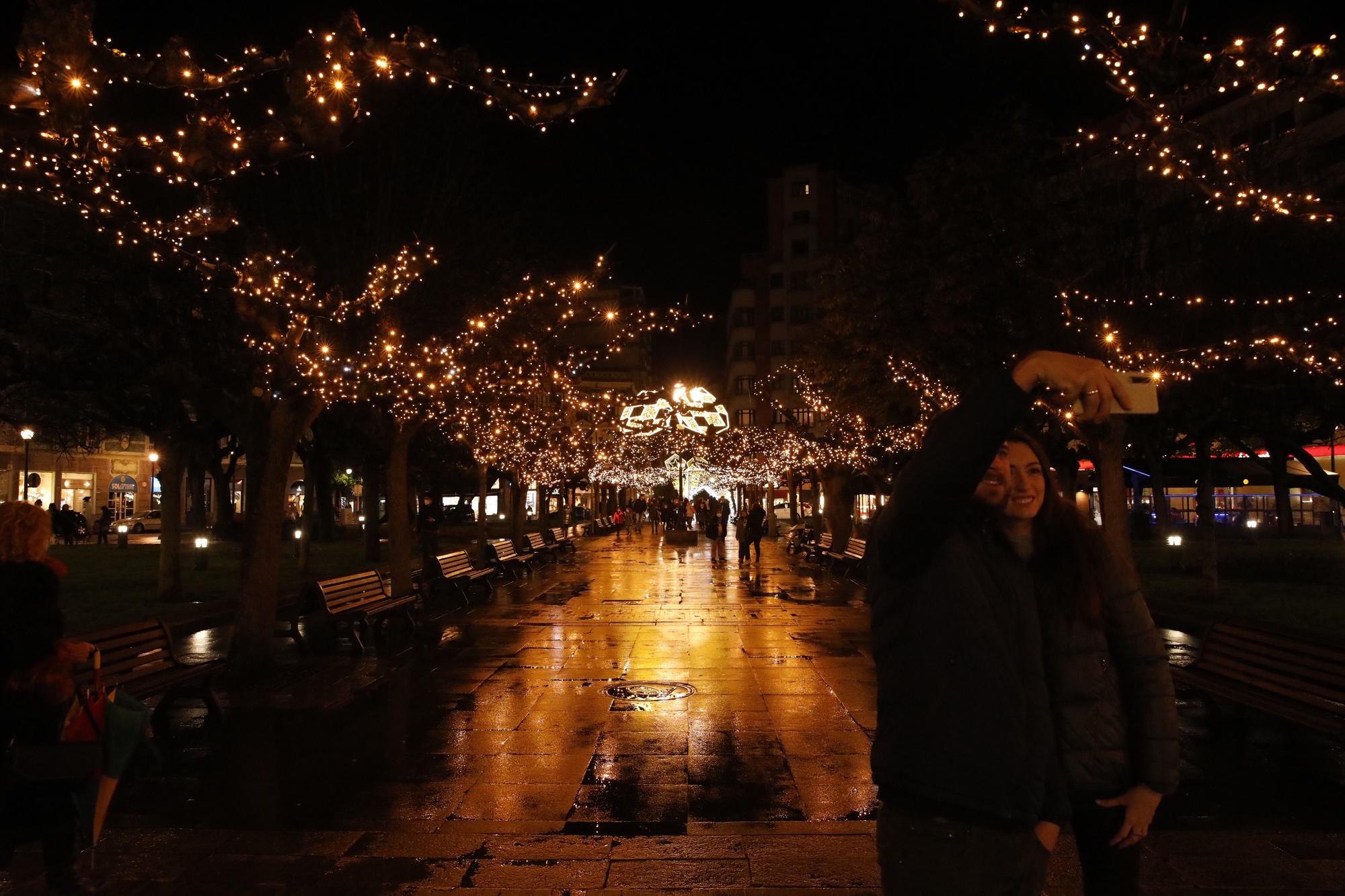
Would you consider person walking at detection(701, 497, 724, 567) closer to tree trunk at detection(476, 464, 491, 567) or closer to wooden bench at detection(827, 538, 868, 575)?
wooden bench at detection(827, 538, 868, 575)

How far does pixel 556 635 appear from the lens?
12703mm

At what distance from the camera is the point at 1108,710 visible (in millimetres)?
2609

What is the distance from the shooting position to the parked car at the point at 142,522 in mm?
50850

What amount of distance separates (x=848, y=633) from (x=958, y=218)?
30.0 ft

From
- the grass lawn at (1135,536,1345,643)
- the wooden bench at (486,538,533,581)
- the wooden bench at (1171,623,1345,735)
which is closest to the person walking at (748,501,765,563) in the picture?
the wooden bench at (486,538,533,581)

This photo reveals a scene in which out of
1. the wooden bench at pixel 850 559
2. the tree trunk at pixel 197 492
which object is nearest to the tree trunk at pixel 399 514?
the wooden bench at pixel 850 559

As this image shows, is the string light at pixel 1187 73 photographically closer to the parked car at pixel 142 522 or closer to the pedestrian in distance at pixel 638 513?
the pedestrian in distance at pixel 638 513

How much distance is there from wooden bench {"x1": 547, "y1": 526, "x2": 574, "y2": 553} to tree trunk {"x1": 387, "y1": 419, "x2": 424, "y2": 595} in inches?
450

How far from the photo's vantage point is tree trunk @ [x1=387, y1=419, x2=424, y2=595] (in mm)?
16359

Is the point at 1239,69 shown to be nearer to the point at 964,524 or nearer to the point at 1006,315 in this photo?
the point at 964,524

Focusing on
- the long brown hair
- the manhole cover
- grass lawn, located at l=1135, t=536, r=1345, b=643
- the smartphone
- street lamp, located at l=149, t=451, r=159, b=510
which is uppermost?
street lamp, located at l=149, t=451, r=159, b=510

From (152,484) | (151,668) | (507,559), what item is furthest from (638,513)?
(151,668)

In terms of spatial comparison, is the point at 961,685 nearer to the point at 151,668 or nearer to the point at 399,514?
the point at 151,668

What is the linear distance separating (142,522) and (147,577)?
38256 mm
